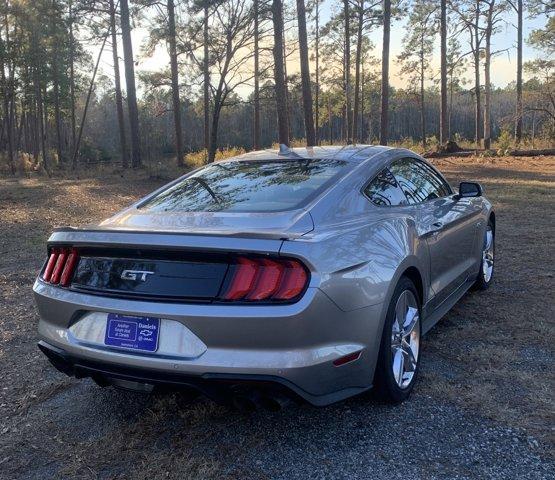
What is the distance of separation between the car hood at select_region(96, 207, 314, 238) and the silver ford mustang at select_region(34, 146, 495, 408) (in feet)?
Answer: 0.04

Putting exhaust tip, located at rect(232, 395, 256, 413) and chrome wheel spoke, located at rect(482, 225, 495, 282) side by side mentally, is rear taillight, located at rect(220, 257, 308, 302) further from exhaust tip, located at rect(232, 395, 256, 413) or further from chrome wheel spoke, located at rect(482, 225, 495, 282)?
chrome wheel spoke, located at rect(482, 225, 495, 282)

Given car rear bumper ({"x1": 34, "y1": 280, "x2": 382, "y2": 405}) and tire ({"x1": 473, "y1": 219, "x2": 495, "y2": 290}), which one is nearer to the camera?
car rear bumper ({"x1": 34, "y1": 280, "x2": 382, "y2": 405})

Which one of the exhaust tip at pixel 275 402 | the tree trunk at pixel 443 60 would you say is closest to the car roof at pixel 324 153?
the exhaust tip at pixel 275 402

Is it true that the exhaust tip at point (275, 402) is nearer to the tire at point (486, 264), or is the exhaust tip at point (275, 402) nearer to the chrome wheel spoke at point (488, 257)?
the tire at point (486, 264)

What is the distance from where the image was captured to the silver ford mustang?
2.40 metres

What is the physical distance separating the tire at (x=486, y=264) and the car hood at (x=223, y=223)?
2.87m

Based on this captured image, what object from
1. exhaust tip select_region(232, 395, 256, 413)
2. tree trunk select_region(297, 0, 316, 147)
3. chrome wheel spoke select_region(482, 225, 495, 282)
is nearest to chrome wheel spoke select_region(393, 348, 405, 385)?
exhaust tip select_region(232, 395, 256, 413)

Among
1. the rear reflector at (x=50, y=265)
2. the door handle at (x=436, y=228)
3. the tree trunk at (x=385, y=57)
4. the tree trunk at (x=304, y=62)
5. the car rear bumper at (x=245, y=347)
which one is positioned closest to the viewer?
the car rear bumper at (x=245, y=347)

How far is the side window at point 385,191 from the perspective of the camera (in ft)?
11.1

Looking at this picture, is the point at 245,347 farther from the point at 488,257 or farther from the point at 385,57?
the point at 385,57

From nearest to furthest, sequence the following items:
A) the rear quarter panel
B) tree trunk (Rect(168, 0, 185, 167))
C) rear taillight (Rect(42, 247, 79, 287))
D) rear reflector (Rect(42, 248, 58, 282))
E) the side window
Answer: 1. the rear quarter panel
2. rear taillight (Rect(42, 247, 79, 287))
3. rear reflector (Rect(42, 248, 58, 282))
4. the side window
5. tree trunk (Rect(168, 0, 185, 167))

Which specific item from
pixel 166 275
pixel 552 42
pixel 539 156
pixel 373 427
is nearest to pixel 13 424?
pixel 166 275

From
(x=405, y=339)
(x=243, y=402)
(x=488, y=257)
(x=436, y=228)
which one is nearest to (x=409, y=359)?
(x=405, y=339)

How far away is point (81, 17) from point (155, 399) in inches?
1067
